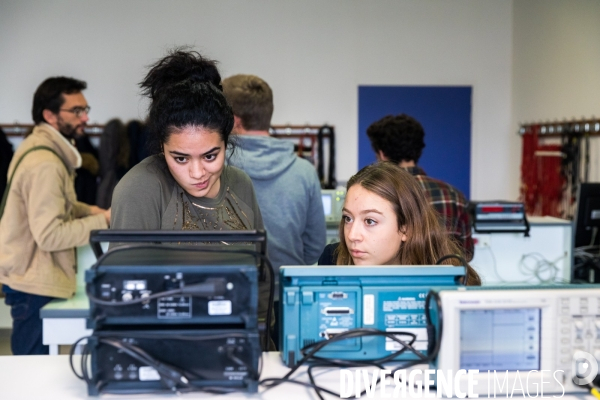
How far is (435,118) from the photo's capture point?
5586 millimetres

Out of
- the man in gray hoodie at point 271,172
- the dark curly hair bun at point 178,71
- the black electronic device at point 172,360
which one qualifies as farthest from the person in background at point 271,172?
the black electronic device at point 172,360

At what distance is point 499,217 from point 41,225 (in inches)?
95.6

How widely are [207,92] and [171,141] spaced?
0.49 ft

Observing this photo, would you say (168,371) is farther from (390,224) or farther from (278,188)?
(278,188)

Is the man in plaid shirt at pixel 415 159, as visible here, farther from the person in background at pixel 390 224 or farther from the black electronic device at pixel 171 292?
the black electronic device at pixel 171 292

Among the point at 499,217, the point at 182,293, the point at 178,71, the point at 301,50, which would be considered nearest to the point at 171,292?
the point at 182,293

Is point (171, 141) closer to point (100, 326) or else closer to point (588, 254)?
point (100, 326)

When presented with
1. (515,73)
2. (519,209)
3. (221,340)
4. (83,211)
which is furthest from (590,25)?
(221,340)

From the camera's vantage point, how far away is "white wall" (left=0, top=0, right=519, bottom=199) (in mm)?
5289

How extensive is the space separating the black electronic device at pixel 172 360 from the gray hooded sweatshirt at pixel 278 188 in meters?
1.29

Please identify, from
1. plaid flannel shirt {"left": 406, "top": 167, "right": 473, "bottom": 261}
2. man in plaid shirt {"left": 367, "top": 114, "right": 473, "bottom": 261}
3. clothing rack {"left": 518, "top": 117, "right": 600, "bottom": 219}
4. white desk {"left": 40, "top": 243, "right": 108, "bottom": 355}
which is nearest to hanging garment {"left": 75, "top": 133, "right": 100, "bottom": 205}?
white desk {"left": 40, "top": 243, "right": 108, "bottom": 355}

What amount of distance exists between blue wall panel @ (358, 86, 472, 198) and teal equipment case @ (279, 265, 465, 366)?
4305 mm

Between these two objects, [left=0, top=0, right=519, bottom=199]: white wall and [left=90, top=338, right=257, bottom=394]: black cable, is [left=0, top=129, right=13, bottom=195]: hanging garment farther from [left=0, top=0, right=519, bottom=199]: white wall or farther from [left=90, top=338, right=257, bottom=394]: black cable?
[left=90, top=338, right=257, bottom=394]: black cable

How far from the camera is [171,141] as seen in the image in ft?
4.83
